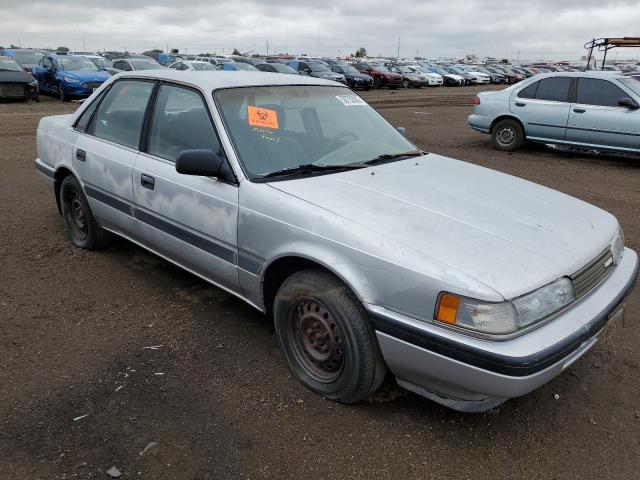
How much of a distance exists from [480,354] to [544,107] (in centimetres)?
882

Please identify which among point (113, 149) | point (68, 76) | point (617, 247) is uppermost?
point (68, 76)

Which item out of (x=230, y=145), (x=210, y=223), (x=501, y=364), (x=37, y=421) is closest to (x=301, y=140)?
(x=230, y=145)

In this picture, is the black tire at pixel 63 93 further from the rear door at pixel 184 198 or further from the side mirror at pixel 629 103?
the side mirror at pixel 629 103

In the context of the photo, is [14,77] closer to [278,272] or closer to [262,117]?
[262,117]

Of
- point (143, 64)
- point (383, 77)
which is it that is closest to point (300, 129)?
point (143, 64)

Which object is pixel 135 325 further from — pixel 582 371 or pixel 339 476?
pixel 582 371

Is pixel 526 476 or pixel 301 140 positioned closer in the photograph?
pixel 526 476

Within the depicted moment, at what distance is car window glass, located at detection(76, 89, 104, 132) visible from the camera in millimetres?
4393

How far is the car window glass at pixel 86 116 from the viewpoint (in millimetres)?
4393

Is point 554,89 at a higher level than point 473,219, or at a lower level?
higher

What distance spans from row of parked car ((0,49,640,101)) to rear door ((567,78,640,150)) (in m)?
8.51

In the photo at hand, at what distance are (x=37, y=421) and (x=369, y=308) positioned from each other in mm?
1725

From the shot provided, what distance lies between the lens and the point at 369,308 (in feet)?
7.98

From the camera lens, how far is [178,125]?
11.7 feet
